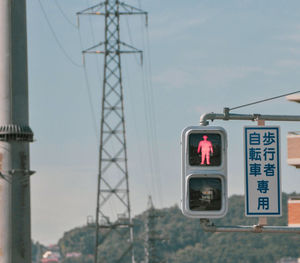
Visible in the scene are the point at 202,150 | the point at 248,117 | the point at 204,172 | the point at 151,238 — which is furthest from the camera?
the point at 151,238

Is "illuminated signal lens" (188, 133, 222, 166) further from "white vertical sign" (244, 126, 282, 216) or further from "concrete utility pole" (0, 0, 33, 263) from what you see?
"concrete utility pole" (0, 0, 33, 263)

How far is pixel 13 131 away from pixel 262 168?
40.9 feet

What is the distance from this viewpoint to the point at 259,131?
17.9m

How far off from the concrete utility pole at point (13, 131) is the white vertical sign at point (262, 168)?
39.9 ft

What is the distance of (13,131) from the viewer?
28.7m

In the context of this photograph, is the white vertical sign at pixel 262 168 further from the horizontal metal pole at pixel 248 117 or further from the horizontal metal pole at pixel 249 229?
the horizontal metal pole at pixel 249 229

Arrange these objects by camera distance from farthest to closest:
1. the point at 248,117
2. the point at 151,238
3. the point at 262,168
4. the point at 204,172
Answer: the point at 151,238, the point at 248,117, the point at 262,168, the point at 204,172

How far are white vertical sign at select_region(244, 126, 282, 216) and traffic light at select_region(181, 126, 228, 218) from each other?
140 cm

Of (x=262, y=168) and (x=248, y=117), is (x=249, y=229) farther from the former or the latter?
(x=248, y=117)

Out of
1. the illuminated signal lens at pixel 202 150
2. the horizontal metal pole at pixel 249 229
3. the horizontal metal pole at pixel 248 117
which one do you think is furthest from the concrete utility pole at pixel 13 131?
the illuminated signal lens at pixel 202 150

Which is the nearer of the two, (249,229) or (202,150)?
(202,150)

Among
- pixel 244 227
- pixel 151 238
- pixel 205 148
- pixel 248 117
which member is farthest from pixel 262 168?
pixel 151 238

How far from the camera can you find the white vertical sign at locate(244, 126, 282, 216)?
1777 centimetres

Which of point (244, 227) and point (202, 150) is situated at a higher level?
point (202, 150)
